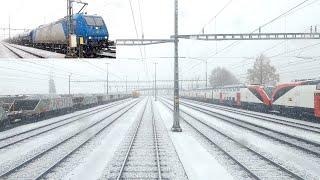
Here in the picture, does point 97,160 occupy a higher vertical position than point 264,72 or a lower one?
lower

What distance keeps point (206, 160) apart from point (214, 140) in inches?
241

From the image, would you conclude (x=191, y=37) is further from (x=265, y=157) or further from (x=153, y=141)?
(x=265, y=157)

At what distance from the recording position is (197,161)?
49.5 ft

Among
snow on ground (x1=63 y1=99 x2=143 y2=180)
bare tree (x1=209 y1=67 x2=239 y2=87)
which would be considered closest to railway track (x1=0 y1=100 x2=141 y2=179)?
snow on ground (x1=63 y1=99 x2=143 y2=180)

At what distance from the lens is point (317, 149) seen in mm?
17844

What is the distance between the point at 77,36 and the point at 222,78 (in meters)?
128

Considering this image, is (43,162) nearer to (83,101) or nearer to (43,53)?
(43,53)

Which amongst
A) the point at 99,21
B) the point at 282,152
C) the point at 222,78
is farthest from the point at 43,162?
the point at 222,78

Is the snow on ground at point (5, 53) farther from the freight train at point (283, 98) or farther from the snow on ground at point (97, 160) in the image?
the freight train at point (283, 98)

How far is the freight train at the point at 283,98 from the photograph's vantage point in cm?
→ 3100

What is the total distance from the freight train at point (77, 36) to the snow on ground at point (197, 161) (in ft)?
18.9

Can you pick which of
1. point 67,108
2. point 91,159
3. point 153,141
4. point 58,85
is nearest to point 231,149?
point 153,141

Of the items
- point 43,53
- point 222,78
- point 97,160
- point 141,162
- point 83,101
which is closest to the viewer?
point 141,162

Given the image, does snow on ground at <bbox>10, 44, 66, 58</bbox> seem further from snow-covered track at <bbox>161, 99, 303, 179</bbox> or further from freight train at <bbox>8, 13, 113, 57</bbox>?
snow-covered track at <bbox>161, 99, 303, 179</bbox>
